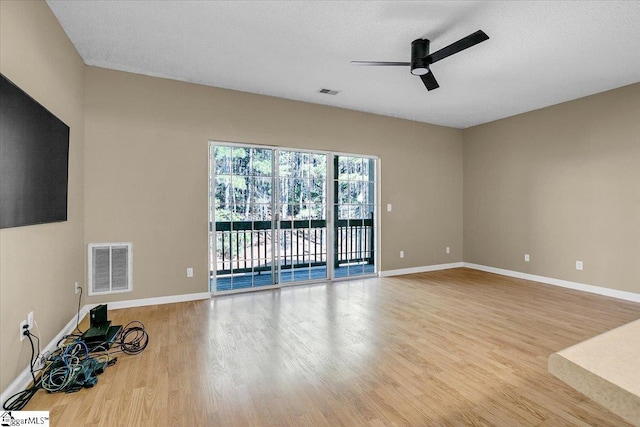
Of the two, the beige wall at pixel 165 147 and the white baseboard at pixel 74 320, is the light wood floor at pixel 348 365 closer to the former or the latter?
the white baseboard at pixel 74 320

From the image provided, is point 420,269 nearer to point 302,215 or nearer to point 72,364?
point 302,215

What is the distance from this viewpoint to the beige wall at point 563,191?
14.4 ft

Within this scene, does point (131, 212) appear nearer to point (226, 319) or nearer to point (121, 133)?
point (121, 133)

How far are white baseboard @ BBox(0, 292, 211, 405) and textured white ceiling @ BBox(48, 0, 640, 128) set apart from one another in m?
2.82

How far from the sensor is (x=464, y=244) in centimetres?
672

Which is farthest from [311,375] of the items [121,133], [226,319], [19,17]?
[121,133]

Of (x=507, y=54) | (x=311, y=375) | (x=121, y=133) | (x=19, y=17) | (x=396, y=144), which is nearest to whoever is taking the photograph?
(x=19, y=17)

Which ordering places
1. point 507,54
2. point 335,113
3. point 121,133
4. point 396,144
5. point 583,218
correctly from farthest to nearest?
point 396,144, point 335,113, point 583,218, point 121,133, point 507,54

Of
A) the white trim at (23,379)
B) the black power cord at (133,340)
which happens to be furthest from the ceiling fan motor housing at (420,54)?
the white trim at (23,379)

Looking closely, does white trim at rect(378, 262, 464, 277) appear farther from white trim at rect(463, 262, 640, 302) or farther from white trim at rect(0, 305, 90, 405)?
white trim at rect(0, 305, 90, 405)

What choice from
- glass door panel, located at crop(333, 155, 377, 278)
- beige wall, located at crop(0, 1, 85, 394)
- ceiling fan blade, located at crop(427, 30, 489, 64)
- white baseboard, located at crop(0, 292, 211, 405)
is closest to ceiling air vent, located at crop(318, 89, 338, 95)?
glass door panel, located at crop(333, 155, 377, 278)

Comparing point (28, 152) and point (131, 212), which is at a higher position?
point (28, 152)

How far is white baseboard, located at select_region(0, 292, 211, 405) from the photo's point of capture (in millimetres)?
2066

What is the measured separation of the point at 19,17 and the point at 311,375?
10.4ft
